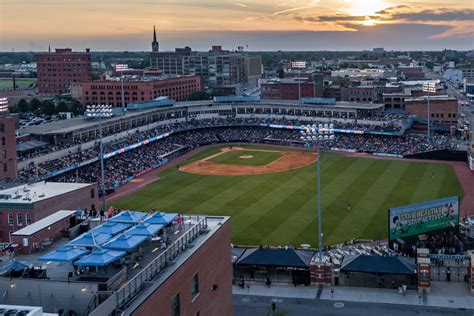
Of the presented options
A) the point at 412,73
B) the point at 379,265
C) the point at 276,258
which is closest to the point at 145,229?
the point at 276,258

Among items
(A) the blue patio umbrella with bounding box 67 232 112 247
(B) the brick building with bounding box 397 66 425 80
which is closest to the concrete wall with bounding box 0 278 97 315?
(A) the blue patio umbrella with bounding box 67 232 112 247

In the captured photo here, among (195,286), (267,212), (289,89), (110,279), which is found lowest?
(267,212)

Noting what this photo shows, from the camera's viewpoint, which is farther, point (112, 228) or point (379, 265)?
point (379, 265)

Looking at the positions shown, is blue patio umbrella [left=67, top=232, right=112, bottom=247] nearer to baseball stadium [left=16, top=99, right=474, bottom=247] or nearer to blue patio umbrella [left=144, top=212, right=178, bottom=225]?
blue patio umbrella [left=144, top=212, right=178, bottom=225]

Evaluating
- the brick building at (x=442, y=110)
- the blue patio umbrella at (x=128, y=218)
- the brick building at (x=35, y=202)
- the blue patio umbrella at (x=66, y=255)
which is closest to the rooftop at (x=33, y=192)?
the brick building at (x=35, y=202)

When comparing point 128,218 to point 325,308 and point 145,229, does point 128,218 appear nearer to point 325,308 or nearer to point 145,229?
point 145,229

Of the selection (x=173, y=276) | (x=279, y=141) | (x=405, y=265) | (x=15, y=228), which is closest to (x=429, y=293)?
(x=405, y=265)
